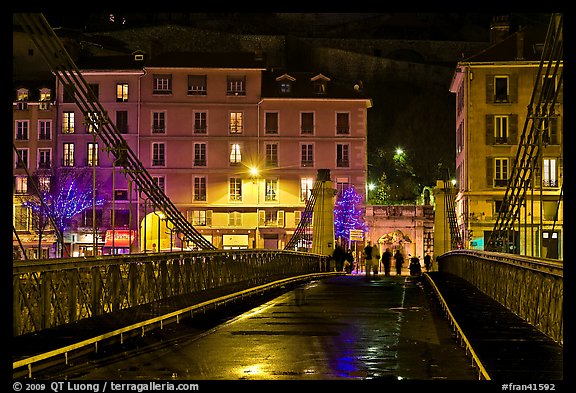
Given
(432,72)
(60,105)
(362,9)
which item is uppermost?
(432,72)

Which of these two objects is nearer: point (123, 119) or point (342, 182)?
point (123, 119)

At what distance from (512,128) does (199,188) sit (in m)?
24.3

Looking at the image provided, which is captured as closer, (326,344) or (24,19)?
(24,19)

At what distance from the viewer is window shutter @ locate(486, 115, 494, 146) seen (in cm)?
7125

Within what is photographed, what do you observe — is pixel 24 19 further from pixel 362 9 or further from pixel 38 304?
pixel 362 9

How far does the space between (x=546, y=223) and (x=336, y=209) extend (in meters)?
20.3

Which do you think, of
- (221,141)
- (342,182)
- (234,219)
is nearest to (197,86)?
(221,141)

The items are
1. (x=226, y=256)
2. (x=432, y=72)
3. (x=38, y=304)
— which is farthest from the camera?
(x=432, y=72)

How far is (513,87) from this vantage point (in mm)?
71188

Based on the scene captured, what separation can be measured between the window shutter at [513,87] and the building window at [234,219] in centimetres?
2223

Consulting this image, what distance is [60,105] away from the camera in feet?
276

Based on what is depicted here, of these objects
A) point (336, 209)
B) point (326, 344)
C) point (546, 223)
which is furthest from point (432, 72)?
point (326, 344)

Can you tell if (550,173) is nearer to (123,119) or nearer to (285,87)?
(285,87)

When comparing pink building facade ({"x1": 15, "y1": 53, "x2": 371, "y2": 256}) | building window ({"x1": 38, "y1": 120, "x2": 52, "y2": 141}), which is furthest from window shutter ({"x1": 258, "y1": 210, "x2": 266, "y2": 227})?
building window ({"x1": 38, "y1": 120, "x2": 52, "y2": 141})
